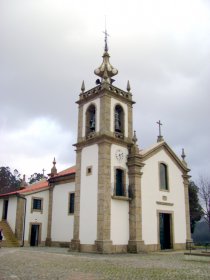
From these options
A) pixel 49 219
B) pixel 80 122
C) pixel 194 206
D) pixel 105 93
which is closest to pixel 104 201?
pixel 80 122

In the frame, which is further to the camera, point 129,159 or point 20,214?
point 20,214

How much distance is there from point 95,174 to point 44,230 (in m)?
10.9

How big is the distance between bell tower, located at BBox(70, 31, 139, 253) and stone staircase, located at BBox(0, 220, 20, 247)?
784 cm

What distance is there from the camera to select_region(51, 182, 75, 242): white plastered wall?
27.9 m

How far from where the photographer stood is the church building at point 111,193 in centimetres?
2209

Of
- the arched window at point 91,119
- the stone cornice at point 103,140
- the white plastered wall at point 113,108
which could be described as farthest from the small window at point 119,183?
the arched window at point 91,119

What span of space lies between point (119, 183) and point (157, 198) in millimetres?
3924

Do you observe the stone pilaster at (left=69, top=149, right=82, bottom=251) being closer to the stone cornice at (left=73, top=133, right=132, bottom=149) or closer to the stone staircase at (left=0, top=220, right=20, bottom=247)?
the stone cornice at (left=73, top=133, right=132, bottom=149)

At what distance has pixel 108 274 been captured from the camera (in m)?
Result: 11.2

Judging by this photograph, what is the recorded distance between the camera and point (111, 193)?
22.1m

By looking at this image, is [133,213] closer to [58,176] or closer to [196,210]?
[58,176]

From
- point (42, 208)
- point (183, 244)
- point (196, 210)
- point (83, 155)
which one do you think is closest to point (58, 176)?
point (42, 208)

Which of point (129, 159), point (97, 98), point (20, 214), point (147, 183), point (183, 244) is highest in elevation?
point (97, 98)

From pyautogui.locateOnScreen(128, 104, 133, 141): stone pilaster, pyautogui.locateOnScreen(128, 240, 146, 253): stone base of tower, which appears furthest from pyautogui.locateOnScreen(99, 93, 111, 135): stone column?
pyautogui.locateOnScreen(128, 240, 146, 253): stone base of tower
